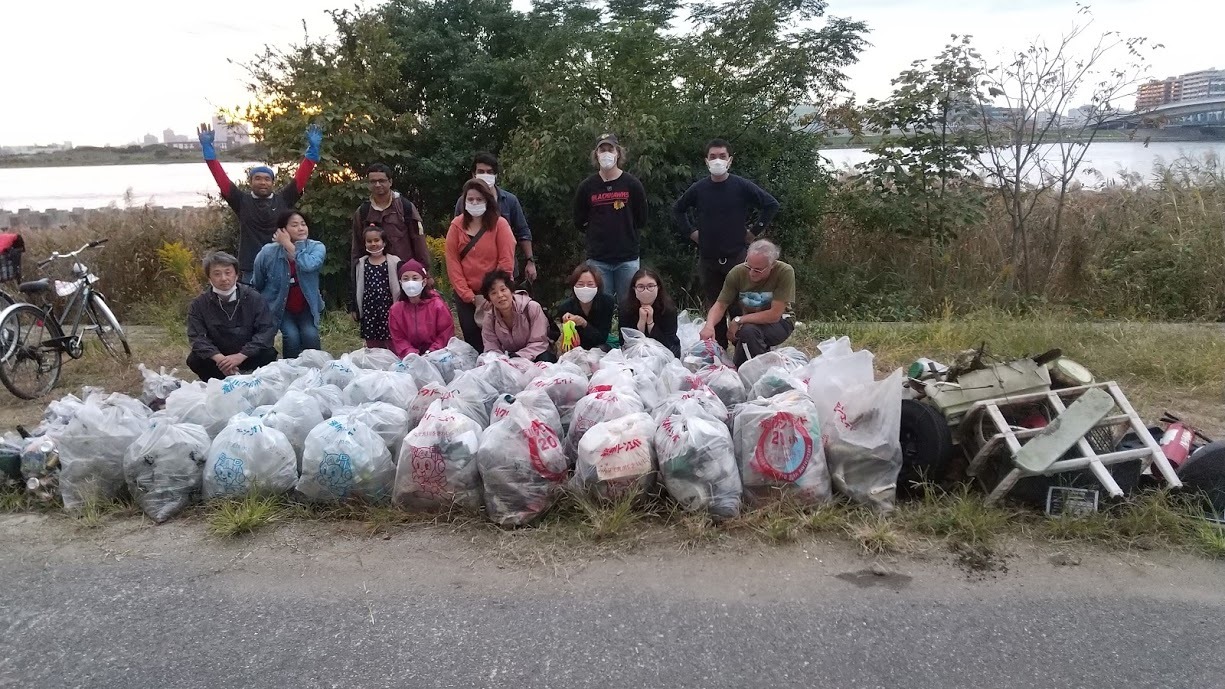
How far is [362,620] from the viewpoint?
3012 millimetres

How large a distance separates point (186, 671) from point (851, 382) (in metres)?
2.97

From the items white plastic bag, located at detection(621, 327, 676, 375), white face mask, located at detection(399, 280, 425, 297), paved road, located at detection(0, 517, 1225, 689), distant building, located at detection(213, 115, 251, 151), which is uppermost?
distant building, located at detection(213, 115, 251, 151)

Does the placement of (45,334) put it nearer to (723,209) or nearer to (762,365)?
(723,209)

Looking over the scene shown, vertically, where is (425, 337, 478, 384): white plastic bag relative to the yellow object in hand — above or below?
below

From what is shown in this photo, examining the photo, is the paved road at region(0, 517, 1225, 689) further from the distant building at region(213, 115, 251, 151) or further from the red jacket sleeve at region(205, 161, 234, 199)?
the distant building at region(213, 115, 251, 151)

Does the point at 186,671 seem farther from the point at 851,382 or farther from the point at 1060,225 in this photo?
the point at 1060,225

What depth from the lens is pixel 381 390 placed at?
14.9 ft

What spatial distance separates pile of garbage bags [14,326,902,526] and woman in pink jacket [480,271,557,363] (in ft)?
2.88

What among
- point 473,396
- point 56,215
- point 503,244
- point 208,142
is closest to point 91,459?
point 473,396

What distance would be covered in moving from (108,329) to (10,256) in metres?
0.90

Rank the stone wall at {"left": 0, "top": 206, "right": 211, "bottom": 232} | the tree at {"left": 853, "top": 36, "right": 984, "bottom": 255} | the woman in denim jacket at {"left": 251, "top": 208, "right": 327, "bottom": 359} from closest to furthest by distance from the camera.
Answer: the woman in denim jacket at {"left": 251, "top": 208, "right": 327, "bottom": 359} → the tree at {"left": 853, "top": 36, "right": 984, "bottom": 255} → the stone wall at {"left": 0, "top": 206, "right": 211, "bottom": 232}

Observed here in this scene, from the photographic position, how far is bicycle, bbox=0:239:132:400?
19.2 feet

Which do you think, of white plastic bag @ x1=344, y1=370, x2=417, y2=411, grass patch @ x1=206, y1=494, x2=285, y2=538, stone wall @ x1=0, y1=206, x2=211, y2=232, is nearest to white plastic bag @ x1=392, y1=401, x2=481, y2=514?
grass patch @ x1=206, y1=494, x2=285, y2=538

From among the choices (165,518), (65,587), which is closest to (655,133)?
(165,518)
